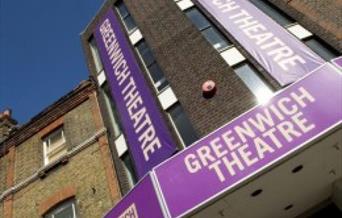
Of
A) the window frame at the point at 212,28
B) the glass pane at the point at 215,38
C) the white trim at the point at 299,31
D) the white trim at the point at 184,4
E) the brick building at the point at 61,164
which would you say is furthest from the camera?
the white trim at the point at 184,4

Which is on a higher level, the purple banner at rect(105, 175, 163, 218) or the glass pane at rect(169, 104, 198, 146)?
the glass pane at rect(169, 104, 198, 146)

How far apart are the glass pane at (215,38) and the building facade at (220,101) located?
4 centimetres

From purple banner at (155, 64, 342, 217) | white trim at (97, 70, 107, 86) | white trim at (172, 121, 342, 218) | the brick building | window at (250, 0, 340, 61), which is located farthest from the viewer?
white trim at (97, 70, 107, 86)

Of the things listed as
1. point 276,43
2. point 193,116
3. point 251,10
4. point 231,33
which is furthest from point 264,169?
point 251,10

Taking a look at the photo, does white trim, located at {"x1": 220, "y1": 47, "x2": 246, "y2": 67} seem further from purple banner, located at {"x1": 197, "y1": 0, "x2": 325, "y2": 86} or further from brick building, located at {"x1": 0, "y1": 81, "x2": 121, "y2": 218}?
brick building, located at {"x1": 0, "y1": 81, "x2": 121, "y2": 218}

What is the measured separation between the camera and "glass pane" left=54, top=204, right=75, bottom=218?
583 inches

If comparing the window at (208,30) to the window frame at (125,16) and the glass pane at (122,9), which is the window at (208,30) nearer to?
the window frame at (125,16)

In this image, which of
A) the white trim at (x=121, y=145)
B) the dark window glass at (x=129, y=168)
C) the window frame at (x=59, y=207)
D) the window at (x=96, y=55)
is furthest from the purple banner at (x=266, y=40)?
the window frame at (x=59, y=207)

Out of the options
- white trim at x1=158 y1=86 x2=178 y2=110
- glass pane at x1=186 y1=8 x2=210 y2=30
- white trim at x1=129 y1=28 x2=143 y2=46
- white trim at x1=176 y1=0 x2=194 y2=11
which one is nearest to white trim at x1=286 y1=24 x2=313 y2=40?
glass pane at x1=186 y1=8 x2=210 y2=30

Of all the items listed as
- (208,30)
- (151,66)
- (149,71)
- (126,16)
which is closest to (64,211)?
(149,71)

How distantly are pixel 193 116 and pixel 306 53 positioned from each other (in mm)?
3484

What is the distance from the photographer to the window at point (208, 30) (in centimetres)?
1380

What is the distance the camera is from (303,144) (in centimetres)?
833

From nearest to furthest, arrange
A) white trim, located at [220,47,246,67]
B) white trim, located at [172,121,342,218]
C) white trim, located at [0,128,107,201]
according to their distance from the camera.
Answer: white trim, located at [172,121,342,218] < white trim, located at [220,47,246,67] < white trim, located at [0,128,107,201]
